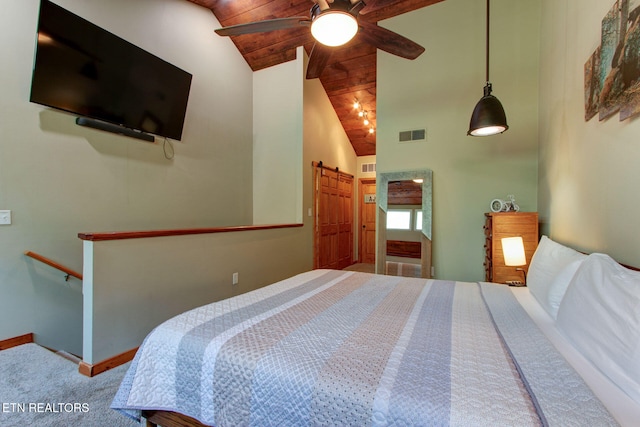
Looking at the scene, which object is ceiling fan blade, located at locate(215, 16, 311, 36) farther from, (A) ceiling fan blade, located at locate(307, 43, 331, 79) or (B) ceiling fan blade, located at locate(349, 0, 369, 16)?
(B) ceiling fan blade, located at locate(349, 0, 369, 16)

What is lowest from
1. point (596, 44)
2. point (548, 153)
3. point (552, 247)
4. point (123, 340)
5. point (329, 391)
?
point (123, 340)

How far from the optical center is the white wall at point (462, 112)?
3115 millimetres

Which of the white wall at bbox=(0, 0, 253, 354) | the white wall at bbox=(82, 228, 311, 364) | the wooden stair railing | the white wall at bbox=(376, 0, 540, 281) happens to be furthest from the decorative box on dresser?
the wooden stair railing

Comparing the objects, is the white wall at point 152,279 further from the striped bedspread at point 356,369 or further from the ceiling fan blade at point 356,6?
the ceiling fan blade at point 356,6

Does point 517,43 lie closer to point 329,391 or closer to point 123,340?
point 329,391

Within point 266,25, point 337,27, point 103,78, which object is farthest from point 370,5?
point 103,78

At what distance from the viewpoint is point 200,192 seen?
3676mm

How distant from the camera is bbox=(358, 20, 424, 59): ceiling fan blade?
1.92m

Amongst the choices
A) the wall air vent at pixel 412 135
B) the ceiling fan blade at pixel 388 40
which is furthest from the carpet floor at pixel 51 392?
the wall air vent at pixel 412 135

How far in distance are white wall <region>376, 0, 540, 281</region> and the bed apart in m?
2.02

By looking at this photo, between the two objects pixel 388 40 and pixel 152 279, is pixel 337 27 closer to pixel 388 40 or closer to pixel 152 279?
pixel 388 40

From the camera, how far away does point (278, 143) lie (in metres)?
4.39

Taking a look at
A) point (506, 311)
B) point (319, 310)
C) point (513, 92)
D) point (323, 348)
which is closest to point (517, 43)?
point (513, 92)

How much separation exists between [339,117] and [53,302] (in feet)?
15.9
